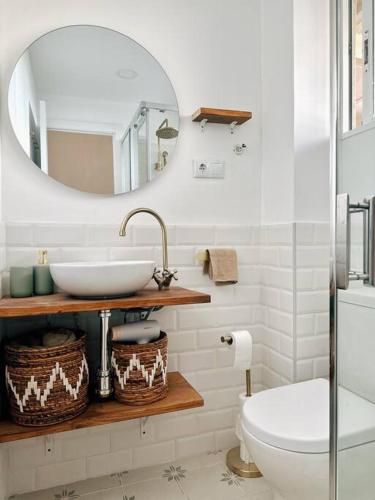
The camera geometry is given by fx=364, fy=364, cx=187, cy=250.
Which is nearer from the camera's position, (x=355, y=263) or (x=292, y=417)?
(x=355, y=263)

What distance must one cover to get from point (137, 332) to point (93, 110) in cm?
99

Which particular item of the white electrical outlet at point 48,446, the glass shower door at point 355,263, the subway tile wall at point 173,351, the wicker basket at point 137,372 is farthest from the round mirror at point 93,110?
the white electrical outlet at point 48,446

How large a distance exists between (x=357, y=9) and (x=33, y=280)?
1390 millimetres

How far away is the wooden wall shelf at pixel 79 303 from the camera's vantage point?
45.9 inches

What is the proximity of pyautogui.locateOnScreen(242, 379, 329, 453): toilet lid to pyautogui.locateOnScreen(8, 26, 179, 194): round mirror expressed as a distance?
42.0 inches

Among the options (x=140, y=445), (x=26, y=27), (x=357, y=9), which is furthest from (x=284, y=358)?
(x=26, y=27)

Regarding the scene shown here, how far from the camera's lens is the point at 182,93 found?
177 cm

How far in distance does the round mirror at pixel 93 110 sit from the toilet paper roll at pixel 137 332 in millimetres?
614

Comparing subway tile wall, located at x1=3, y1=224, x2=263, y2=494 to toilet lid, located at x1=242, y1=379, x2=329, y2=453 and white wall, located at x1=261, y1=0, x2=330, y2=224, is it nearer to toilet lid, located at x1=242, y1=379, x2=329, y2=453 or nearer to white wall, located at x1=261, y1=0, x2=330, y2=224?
white wall, located at x1=261, y1=0, x2=330, y2=224

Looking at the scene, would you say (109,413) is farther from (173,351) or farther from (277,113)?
(277,113)

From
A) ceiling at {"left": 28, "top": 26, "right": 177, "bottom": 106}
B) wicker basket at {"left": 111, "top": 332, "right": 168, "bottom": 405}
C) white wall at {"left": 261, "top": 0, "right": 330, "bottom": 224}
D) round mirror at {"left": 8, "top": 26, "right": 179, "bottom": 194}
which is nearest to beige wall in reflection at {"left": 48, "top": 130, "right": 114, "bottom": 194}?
round mirror at {"left": 8, "top": 26, "right": 179, "bottom": 194}

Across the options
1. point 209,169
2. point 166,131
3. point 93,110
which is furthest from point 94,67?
point 209,169

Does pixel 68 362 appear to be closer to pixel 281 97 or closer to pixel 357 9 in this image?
pixel 357 9

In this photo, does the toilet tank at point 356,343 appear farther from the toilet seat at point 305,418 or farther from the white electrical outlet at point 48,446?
the white electrical outlet at point 48,446
